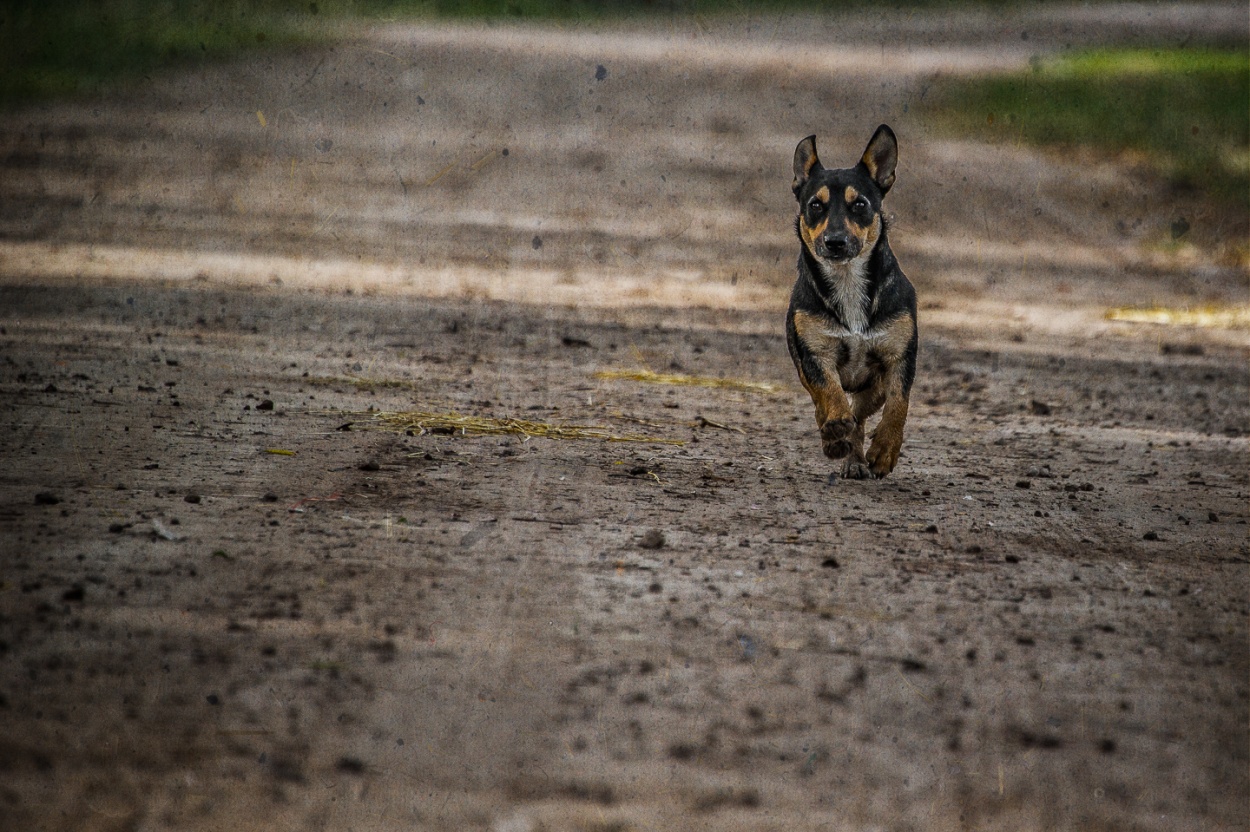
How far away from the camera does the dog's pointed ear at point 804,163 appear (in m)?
7.88

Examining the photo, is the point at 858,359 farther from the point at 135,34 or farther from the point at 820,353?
the point at 135,34

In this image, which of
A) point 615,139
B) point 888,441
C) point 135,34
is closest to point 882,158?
point 888,441

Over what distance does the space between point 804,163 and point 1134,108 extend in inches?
560

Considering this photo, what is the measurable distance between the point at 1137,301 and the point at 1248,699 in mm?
10773

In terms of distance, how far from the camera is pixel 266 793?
3455 mm

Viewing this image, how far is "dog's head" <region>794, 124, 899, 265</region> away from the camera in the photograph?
7.23 metres

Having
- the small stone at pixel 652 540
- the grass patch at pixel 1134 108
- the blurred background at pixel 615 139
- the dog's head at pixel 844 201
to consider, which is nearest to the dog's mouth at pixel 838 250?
the dog's head at pixel 844 201

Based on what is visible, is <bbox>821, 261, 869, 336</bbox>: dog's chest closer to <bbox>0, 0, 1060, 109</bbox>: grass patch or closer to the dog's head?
the dog's head

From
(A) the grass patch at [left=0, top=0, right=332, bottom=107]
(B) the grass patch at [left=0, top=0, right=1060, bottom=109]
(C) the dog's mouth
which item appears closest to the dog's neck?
(C) the dog's mouth

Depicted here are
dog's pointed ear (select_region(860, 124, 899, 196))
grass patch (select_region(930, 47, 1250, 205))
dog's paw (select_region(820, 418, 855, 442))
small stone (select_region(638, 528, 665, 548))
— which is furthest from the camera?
grass patch (select_region(930, 47, 1250, 205))

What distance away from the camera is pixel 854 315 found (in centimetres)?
736

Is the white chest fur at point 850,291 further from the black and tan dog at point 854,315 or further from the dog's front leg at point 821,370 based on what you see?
the dog's front leg at point 821,370

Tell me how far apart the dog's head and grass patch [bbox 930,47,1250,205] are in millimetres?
12143

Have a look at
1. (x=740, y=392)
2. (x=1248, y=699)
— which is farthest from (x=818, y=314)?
(x=1248, y=699)
